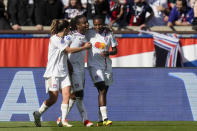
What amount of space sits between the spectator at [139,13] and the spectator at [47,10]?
2049 millimetres

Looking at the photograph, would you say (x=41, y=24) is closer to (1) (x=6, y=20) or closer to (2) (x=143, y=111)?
(1) (x=6, y=20)

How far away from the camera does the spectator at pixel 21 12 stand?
1789 cm

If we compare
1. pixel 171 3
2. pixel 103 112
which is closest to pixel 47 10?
pixel 171 3

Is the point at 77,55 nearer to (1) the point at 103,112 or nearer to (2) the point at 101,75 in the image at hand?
(2) the point at 101,75

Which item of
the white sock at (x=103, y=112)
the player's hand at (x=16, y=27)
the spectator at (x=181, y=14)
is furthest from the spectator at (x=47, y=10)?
the white sock at (x=103, y=112)

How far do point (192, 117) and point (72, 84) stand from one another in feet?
11.3

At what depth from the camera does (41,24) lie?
1798 centimetres

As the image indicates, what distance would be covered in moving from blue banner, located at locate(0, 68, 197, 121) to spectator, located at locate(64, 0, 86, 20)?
156 inches

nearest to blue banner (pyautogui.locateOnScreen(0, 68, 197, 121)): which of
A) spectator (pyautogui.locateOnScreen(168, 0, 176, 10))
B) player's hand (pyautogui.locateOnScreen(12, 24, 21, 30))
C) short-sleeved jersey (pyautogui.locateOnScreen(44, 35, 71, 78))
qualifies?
short-sleeved jersey (pyautogui.locateOnScreen(44, 35, 71, 78))

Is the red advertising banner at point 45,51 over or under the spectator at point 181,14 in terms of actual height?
under

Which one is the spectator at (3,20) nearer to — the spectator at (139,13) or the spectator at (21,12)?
the spectator at (21,12)

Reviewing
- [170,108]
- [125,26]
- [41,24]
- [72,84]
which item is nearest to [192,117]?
[170,108]

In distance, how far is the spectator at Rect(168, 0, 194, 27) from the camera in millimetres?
18172

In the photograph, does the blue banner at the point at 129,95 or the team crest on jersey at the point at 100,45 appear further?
the blue banner at the point at 129,95
